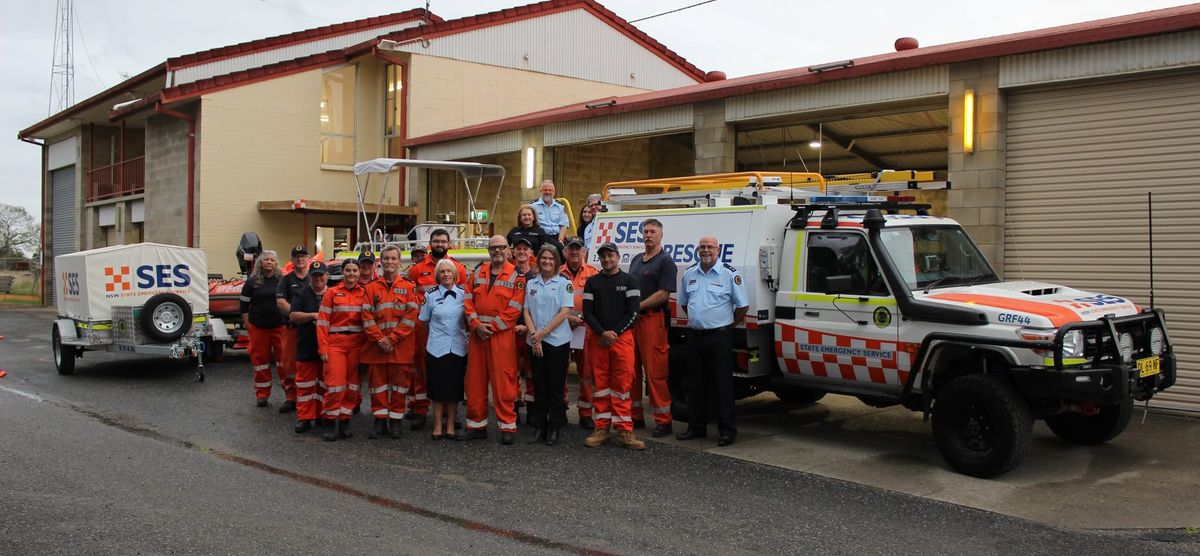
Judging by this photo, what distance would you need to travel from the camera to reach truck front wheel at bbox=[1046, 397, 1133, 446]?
8.11 metres

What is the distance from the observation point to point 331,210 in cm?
2348

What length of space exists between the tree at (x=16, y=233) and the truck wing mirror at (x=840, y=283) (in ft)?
195

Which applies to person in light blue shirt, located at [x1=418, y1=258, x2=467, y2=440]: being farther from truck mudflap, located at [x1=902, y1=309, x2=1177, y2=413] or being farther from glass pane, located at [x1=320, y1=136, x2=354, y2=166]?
glass pane, located at [x1=320, y1=136, x2=354, y2=166]

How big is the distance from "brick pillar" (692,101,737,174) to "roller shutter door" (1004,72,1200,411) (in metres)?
4.77

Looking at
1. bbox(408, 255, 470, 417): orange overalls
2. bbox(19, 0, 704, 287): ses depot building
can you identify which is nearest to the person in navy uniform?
bbox(408, 255, 470, 417): orange overalls

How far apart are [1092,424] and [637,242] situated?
15.3 ft

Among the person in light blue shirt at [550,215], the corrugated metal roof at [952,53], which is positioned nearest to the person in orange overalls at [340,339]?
the person in light blue shirt at [550,215]

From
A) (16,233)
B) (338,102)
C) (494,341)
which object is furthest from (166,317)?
(16,233)

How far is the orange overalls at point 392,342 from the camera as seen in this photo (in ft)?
29.3

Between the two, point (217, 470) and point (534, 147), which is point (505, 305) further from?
point (534, 147)

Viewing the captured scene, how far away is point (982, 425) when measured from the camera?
7387 millimetres

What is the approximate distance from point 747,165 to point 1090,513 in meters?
13.5

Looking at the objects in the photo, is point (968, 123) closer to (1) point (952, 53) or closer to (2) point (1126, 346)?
(1) point (952, 53)

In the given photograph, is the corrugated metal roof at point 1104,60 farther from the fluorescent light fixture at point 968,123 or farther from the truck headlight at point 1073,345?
the truck headlight at point 1073,345
